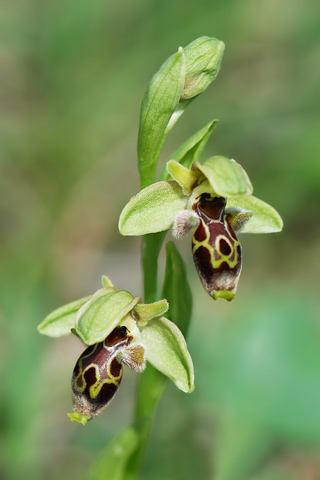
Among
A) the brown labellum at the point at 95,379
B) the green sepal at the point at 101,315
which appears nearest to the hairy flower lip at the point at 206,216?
the green sepal at the point at 101,315

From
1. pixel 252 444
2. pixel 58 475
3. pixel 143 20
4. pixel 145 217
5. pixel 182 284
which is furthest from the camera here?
pixel 143 20

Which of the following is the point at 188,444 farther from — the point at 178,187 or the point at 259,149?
the point at 259,149

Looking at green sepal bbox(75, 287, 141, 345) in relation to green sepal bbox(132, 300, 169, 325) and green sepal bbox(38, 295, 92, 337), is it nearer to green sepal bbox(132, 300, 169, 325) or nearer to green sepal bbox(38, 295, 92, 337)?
green sepal bbox(132, 300, 169, 325)

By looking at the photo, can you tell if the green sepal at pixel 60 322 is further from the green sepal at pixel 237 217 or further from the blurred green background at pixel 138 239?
the blurred green background at pixel 138 239

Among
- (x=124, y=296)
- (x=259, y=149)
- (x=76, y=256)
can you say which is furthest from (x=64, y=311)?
(x=259, y=149)

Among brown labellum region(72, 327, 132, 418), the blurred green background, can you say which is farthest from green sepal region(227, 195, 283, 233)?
the blurred green background

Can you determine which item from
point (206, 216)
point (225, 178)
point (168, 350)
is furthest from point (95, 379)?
point (225, 178)
